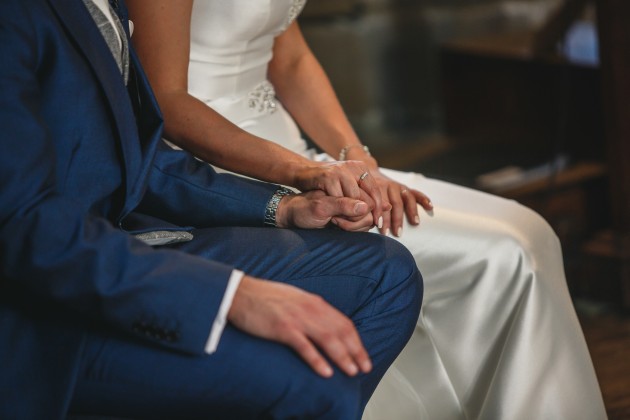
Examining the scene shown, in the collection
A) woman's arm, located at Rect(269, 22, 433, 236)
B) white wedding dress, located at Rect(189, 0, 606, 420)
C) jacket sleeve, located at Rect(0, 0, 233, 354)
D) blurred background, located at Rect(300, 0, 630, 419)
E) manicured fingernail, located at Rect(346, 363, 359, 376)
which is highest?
jacket sleeve, located at Rect(0, 0, 233, 354)

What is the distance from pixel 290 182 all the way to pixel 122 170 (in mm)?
407

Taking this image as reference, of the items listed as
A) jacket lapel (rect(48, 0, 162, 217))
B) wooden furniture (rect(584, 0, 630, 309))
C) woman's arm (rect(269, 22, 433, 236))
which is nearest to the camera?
jacket lapel (rect(48, 0, 162, 217))

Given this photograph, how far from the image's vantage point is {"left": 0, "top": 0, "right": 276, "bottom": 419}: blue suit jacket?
1.23m

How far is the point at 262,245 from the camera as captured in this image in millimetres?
1551

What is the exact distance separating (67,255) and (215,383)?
252mm

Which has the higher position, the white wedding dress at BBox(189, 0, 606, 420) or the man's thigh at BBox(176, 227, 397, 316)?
the man's thigh at BBox(176, 227, 397, 316)

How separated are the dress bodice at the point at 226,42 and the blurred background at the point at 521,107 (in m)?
1.10

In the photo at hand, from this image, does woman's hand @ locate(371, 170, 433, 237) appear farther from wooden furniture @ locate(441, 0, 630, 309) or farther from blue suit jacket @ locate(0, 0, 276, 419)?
wooden furniture @ locate(441, 0, 630, 309)

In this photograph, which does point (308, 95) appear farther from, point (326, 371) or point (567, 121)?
point (567, 121)

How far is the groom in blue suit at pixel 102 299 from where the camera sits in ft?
4.04

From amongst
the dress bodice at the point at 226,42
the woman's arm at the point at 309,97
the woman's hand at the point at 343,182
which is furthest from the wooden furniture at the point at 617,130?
the woman's hand at the point at 343,182

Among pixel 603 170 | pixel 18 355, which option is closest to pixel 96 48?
pixel 18 355

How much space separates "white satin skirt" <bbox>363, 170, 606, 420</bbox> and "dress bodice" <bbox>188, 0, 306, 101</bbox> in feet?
1.71

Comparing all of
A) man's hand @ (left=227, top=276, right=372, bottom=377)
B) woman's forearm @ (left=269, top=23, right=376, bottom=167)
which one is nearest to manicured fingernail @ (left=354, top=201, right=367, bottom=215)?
man's hand @ (left=227, top=276, right=372, bottom=377)
